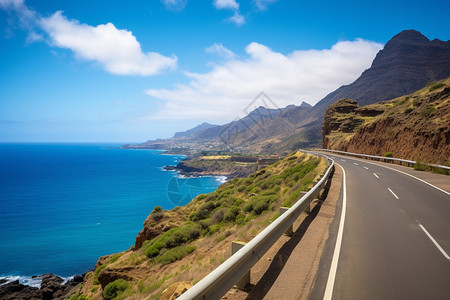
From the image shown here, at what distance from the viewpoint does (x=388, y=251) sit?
5.46 metres

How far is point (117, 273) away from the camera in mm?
13477

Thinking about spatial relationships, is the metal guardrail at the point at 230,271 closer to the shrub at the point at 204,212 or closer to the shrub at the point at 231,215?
the shrub at the point at 231,215

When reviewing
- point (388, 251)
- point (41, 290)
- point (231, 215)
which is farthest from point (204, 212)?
point (41, 290)

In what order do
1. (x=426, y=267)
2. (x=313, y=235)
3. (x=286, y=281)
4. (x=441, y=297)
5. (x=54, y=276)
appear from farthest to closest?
(x=54, y=276), (x=313, y=235), (x=426, y=267), (x=286, y=281), (x=441, y=297)

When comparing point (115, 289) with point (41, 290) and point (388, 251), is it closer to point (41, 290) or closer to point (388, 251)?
point (388, 251)

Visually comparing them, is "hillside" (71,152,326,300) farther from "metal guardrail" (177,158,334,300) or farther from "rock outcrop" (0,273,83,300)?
"rock outcrop" (0,273,83,300)

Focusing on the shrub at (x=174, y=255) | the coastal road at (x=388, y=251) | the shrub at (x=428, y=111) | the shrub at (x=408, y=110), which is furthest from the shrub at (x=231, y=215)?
the shrub at (x=408, y=110)

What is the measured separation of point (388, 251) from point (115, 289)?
12.8m

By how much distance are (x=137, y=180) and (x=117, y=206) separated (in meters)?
52.2

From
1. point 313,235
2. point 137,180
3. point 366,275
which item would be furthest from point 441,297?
point 137,180

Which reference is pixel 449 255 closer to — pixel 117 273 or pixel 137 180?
pixel 117 273

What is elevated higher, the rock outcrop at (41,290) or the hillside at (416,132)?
the hillside at (416,132)

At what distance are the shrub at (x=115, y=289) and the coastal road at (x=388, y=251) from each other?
436 inches

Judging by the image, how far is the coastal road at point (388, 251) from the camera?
3.91 meters
